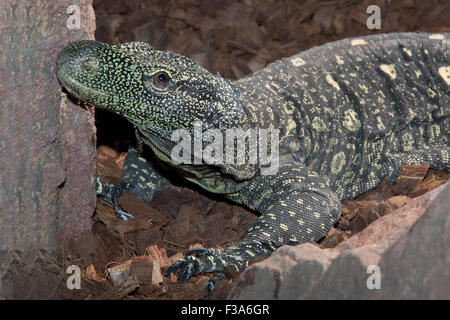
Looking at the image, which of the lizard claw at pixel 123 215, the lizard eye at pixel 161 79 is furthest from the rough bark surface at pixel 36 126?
the lizard claw at pixel 123 215

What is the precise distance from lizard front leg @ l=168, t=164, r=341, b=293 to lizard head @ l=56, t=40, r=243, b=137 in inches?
33.2

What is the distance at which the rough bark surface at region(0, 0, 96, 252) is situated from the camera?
4086mm

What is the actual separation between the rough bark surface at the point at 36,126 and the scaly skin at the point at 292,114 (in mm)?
159

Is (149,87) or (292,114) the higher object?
(149,87)

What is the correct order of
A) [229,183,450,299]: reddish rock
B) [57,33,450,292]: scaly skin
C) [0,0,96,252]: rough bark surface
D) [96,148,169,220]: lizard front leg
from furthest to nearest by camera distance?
1. [96,148,169,220]: lizard front leg
2. [57,33,450,292]: scaly skin
3. [0,0,96,252]: rough bark surface
4. [229,183,450,299]: reddish rock

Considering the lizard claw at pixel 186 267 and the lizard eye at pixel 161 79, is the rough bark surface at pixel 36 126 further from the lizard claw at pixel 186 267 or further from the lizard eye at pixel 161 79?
the lizard claw at pixel 186 267

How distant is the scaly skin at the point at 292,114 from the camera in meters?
4.75

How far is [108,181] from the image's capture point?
6352mm

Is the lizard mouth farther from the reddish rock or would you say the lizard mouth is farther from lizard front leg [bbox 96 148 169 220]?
the reddish rock

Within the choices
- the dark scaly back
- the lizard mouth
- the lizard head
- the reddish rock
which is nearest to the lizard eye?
the lizard head

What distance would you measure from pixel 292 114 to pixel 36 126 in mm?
2585

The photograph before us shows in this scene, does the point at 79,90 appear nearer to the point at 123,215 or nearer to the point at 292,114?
the point at 123,215

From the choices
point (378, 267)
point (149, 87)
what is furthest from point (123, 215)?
point (378, 267)

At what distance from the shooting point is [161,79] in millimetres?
4824
